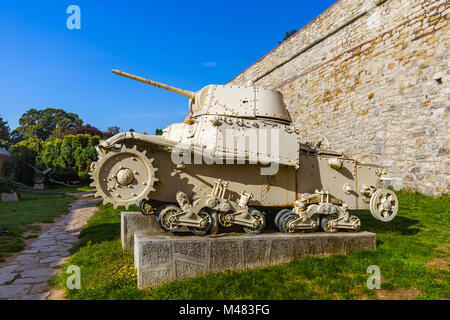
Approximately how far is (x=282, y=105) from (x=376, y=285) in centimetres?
349

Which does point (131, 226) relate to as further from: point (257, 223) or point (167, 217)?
point (257, 223)

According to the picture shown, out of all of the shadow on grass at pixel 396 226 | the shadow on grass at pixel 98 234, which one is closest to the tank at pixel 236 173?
the shadow on grass at pixel 396 226

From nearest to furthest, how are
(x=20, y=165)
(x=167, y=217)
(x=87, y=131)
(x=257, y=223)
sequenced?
(x=167, y=217), (x=257, y=223), (x=20, y=165), (x=87, y=131)

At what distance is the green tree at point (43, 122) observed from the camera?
165ft

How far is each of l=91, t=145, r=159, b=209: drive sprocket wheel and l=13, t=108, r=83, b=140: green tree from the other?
51.2 metres

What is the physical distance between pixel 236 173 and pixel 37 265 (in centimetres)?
387

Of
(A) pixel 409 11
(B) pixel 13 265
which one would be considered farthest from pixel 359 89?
(B) pixel 13 265

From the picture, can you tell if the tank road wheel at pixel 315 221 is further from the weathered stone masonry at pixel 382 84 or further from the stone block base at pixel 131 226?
the weathered stone masonry at pixel 382 84

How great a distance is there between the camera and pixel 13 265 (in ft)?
18.2

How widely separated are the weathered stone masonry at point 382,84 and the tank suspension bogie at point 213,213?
7036 mm

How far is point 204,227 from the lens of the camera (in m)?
4.71

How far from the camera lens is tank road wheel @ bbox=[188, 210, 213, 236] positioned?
4.72 m

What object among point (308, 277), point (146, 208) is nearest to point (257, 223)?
point (308, 277)

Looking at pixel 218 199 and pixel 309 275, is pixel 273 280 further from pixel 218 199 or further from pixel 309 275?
pixel 218 199
